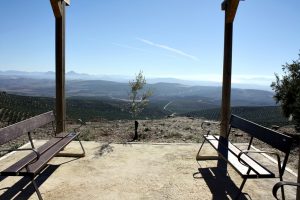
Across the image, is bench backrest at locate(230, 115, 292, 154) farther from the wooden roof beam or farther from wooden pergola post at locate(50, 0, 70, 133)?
the wooden roof beam

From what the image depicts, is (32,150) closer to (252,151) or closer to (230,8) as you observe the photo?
(252,151)

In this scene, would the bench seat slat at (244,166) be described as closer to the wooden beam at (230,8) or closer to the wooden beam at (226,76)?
the wooden beam at (226,76)

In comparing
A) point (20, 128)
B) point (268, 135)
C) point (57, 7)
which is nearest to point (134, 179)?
point (20, 128)

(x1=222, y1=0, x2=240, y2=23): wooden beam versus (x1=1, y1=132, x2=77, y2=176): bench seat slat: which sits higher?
(x1=222, y1=0, x2=240, y2=23): wooden beam

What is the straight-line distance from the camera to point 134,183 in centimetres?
493

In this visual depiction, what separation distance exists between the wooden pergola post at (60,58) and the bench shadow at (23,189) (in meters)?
1.58

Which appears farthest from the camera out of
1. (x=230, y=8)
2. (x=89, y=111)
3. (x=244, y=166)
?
(x=89, y=111)

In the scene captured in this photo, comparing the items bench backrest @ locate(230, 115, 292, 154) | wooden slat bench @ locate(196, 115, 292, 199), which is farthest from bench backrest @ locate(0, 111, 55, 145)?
bench backrest @ locate(230, 115, 292, 154)

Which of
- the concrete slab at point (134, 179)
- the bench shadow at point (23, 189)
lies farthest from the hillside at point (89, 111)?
the bench shadow at point (23, 189)

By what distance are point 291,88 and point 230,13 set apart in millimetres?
7225

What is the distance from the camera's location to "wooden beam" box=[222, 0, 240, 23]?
604 cm

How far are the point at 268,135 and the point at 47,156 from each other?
125 inches

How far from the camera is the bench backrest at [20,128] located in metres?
4.02

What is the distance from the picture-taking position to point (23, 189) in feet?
14.9
